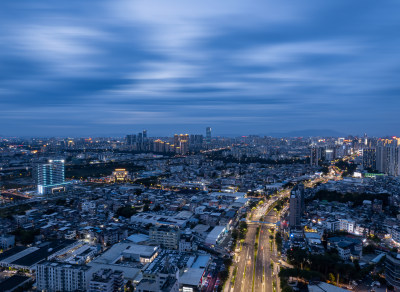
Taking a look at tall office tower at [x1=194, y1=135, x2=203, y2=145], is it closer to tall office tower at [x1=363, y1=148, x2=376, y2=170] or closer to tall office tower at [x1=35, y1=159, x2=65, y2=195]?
tall office tower at [x1=363, y1=148, x2=376, y2=170]

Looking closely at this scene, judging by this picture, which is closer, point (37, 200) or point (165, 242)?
point (165, 242)

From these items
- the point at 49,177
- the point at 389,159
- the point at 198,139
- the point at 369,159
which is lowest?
the point at 49,177

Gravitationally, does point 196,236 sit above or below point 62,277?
below

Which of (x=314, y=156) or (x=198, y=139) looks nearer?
(x=314, y=156)

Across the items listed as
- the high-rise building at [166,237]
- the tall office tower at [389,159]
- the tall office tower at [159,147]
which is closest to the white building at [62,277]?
the high-rise building at [166,237]

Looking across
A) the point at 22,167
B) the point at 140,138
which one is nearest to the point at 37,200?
the point at 22,167

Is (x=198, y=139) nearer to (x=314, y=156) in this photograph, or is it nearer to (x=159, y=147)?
(x=159, y=147)

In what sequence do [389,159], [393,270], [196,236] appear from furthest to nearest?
[389,159] < [196,236] < [393,270]

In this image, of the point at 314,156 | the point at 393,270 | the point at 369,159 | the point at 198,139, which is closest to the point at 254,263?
the point at 393,270

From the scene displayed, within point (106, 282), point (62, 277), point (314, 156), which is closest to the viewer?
point (106, 282)

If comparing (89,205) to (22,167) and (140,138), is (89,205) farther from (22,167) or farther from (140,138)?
(140,138)
